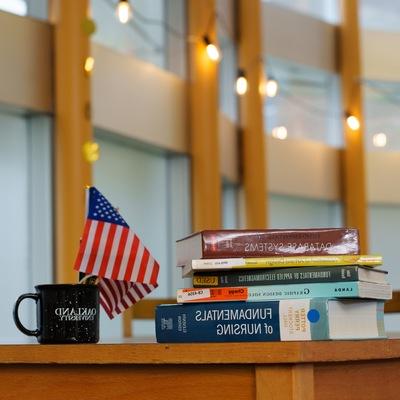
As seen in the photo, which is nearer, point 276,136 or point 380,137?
point 276,136

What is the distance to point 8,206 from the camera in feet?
19.8

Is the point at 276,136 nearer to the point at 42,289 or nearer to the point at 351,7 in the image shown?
the point at 351,7

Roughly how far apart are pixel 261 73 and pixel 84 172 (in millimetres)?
4206

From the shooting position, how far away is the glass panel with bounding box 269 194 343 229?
426 inches

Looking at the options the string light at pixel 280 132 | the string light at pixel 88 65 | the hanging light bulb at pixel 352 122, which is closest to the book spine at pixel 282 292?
the string light at pixel 88 65

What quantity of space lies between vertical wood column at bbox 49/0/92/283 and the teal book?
465cm

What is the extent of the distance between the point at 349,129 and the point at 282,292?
10325mm

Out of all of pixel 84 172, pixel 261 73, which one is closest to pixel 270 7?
pixel 261 73

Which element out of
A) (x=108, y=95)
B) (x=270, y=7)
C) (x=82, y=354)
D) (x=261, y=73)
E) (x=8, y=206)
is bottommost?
(x=82, y=354)

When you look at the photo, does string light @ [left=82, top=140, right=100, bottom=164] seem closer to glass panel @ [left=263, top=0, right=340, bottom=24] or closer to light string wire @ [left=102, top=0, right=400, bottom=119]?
light string wire @ [left=102, top=0, right=400, bottom=119]

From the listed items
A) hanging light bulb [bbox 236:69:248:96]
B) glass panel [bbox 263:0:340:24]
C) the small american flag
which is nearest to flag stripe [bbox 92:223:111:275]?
the small american flag

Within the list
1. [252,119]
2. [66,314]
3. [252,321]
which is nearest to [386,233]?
[252,119]

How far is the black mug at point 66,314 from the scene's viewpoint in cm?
156

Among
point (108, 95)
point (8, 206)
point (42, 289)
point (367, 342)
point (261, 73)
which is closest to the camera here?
point (367, 342)
